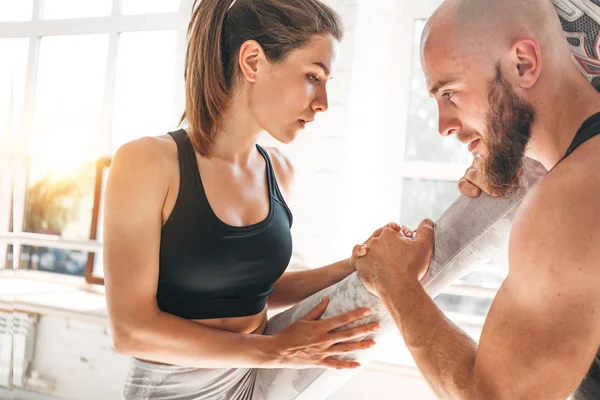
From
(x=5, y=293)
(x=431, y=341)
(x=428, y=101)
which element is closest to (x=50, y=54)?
(x=5, y=293)

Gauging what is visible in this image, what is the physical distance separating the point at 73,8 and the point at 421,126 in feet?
7.29

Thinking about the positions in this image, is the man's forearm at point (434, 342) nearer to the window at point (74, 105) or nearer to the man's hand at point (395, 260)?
the man's hand at point (395, 260)

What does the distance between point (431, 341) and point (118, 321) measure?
27.5 inches

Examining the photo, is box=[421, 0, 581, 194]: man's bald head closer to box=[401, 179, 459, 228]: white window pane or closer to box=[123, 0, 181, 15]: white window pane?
box=[401, 179, 459, 228]: white window pane

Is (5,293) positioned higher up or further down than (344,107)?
further down

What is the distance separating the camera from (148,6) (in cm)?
322

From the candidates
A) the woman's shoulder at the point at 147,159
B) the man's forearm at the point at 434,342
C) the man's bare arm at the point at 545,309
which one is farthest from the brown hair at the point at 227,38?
the man's bare arm at the point at 545,309

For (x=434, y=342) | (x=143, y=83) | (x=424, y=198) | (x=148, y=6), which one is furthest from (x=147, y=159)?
(x=148, y=6)

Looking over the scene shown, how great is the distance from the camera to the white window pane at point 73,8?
329cm

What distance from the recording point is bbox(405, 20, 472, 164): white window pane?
262cm

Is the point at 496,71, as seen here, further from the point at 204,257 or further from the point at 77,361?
the point at 77,361

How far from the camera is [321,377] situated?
135cm

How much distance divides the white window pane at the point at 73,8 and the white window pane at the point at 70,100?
127 mm

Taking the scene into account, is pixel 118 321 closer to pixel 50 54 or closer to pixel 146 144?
pixel 146 144
